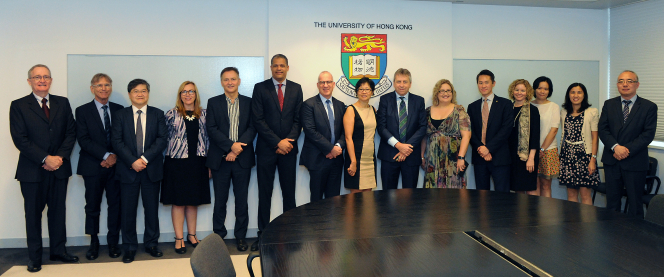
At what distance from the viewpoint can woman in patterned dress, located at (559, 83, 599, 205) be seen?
518 cm

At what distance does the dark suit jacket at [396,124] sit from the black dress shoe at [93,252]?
3152mm

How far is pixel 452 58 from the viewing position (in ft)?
19.1

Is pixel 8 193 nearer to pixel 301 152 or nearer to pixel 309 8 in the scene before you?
pixel 301 152

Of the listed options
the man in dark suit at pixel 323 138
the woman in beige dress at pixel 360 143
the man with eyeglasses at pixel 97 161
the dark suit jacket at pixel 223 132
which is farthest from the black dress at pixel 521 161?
the man with eyeglasses at pixel 97 161

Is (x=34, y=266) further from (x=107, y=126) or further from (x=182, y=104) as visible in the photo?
(x=182, y=104)

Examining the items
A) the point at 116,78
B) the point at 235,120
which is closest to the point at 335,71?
the point at 235,120

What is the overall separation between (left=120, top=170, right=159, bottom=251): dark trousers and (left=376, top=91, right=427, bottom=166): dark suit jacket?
2462mm

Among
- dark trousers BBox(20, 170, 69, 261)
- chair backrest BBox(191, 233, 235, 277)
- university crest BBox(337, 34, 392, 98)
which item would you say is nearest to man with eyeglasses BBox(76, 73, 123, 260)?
dark trousers BBox(20, 170, 69, 261)

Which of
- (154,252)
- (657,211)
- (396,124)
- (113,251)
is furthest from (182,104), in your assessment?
(657,211)

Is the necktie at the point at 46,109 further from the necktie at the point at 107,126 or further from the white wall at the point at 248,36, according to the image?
the white wall at the point at 248,36

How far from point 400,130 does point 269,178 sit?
1538mm

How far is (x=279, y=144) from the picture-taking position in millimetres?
4824

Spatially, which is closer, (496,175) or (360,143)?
(360,143)

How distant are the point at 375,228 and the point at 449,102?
121 inches
